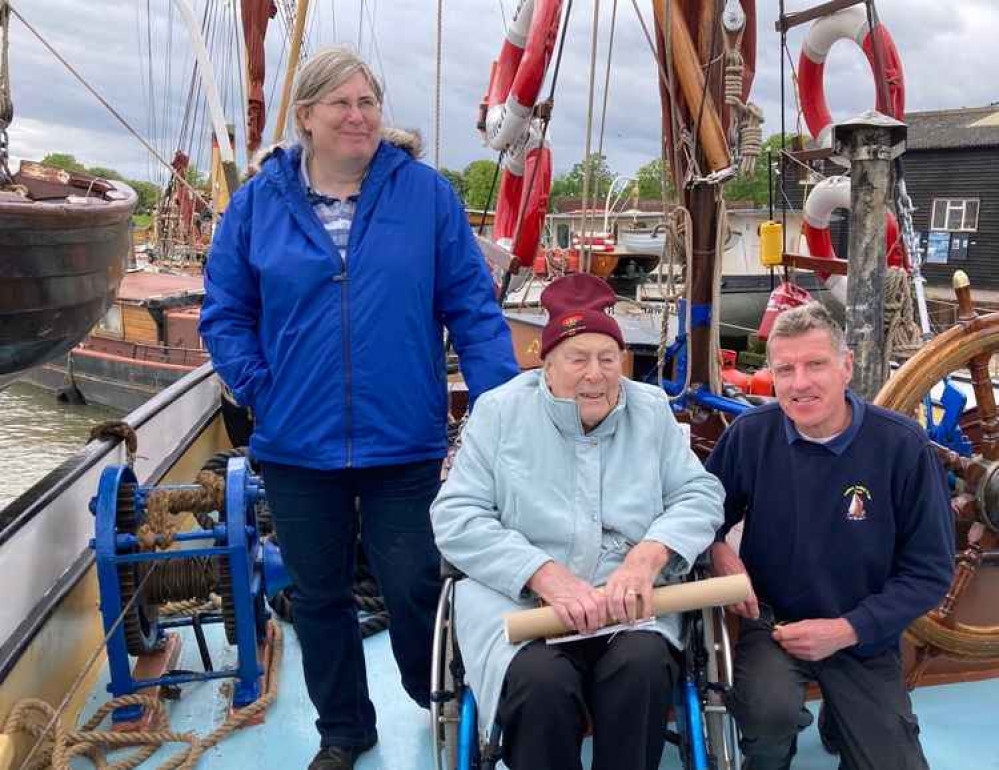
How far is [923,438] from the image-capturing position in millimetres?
1820

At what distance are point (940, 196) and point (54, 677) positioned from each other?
1011 inches

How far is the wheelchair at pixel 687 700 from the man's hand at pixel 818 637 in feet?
0.49

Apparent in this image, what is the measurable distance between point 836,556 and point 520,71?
12.9 feet

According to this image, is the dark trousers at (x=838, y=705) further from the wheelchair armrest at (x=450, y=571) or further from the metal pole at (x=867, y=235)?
the metal pole at (x=867, y=235)

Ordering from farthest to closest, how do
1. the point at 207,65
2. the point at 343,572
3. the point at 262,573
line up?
1. the point at 207,65
2. the point at 262,573
3. the point at 343,572

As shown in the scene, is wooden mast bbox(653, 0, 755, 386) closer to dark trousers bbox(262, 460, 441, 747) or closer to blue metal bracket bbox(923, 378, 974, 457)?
blue metal bracket bbox(923, 378, 974, 457)

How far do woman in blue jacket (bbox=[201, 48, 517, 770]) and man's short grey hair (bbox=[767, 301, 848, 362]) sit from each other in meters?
0.59

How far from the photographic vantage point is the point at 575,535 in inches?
69.4

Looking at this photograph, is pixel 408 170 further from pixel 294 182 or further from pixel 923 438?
pixel 923 438

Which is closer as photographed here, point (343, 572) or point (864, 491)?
point (864, 491)

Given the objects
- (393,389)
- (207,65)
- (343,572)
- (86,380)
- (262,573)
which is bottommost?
(86,380)

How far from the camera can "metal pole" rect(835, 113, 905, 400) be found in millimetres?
2465

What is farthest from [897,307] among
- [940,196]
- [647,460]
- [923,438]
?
[940,196]

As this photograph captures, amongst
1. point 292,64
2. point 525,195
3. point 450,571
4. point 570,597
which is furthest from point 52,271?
point 570,597
